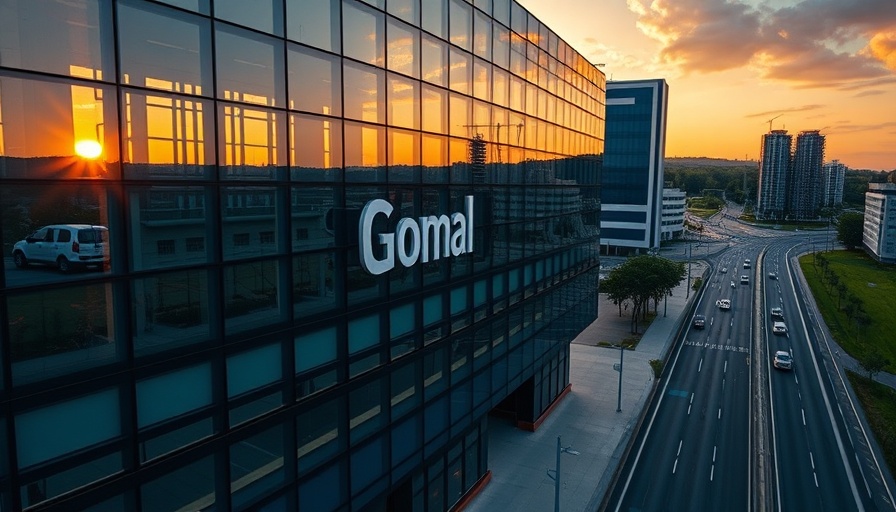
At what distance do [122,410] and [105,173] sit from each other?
499 centimetres

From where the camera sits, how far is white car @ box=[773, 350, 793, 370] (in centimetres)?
5250

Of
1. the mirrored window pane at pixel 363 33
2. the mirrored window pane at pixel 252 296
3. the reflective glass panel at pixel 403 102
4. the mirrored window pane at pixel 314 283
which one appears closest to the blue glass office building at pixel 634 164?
the reflective glass panel at pixel 403 102

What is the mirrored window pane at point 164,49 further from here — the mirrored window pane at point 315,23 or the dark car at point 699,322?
the dark car at point 699,322

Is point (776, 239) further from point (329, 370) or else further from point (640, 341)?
point (329, 370)

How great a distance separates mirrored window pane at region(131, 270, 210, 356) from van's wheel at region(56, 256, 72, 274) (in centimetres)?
134

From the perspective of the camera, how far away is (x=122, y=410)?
12070 millimetres

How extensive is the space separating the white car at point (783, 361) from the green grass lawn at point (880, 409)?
4.72 meters

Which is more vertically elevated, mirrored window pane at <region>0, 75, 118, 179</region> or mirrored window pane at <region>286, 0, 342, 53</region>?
mirrored window pane at <region>286, 0, 342, 53</region>

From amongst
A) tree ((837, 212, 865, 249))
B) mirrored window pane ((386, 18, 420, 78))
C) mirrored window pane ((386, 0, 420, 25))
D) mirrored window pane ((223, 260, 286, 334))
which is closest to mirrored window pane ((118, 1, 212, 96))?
mirrored window pane ((223, 260, 286, 334))

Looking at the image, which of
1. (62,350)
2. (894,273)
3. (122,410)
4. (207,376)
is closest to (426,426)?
(207,376)

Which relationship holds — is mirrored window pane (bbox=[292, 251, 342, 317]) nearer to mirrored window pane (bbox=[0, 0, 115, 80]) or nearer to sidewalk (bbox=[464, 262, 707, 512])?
mirrored window pane (bbox=[0, 0, 115, 80])

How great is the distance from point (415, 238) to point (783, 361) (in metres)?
46.8

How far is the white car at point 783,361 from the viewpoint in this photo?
5250 centimetres

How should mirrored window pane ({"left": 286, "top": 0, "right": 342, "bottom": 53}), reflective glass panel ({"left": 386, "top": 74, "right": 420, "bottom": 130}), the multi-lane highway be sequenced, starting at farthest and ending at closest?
the multi-lane highway → reflective glass panel ({"left": 386, "top": 74, "right": 420, "bottom": 130}) → mirrored window pane ({"left": 286, "top": 0, "right": 342, "bottom": 53})
